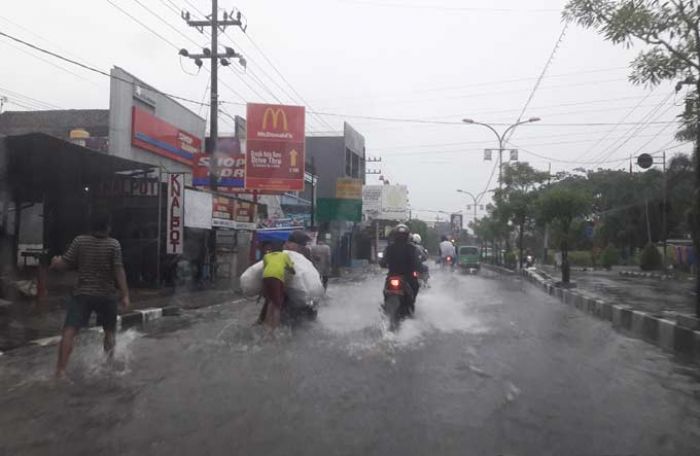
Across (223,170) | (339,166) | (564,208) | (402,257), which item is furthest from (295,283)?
(339,166)

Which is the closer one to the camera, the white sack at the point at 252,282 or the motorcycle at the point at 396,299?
the motorcycle at the point at 396,299

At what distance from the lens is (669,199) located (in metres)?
33.6

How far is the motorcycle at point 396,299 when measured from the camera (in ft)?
31.5

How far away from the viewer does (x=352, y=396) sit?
5938 millimetres

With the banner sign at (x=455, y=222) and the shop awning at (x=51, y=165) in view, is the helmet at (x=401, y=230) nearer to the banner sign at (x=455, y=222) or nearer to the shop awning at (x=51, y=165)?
the shop awning at (x=51, y=165)

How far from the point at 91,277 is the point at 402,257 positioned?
15.5ft

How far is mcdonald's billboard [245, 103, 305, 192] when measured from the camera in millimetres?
25469

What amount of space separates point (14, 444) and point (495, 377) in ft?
14.5

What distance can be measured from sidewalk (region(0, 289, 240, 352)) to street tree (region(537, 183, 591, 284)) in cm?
1063

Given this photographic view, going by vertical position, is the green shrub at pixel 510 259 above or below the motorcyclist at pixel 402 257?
below

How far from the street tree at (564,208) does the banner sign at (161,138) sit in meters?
13.1

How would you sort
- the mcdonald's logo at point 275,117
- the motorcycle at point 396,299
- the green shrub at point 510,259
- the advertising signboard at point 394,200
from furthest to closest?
1. the advertising signboard at point 394,200
2. the green shrub at point 510,259
3. the mcdonald's logo at point 275,117
4. the motorcycle at point 396,299

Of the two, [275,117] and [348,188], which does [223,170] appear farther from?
[348,188]

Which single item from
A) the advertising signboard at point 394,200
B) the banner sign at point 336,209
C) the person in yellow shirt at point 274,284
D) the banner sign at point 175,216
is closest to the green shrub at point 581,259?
the banner sign at point 336,209
